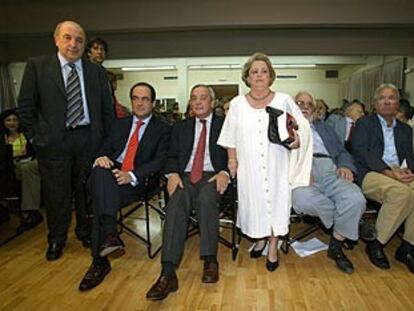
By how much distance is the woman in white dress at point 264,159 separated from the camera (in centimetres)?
245

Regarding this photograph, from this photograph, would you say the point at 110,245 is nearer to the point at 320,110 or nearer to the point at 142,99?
the point at 142,99

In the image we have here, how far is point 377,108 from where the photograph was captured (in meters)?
2.94

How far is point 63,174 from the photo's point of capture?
8.86ft

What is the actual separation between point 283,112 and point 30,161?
8.79 ft

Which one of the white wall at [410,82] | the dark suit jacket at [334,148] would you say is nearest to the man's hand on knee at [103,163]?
the dark suit jacket at [334,148]

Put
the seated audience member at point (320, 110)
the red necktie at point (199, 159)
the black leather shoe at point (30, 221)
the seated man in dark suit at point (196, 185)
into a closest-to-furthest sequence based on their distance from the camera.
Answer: the seated man in dark suit at point (196, 185) < the red necktie at point (199, 159) < the seated audience member at point (320, 110) < the black leather shoe at point (30, 221)

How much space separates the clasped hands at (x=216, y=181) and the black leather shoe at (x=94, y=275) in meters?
0.66

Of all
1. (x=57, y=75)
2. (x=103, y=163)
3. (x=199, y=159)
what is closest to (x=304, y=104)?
(x=199, y=159)

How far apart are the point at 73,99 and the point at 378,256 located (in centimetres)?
246

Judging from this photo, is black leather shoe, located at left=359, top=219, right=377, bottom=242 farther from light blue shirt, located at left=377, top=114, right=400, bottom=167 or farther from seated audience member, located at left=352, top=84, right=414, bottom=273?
light blue shirt, located at left=377, top=114, right=400, bottom=167

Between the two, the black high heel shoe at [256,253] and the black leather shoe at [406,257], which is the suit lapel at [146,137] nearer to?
the black high heel shoe at [256,253]

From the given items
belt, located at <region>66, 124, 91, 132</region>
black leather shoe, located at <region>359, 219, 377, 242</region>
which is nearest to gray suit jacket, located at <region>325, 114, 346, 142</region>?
black leather shoe, located at <region>359, 219, 377, 242</region>

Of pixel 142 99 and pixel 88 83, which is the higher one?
pixel 88 83

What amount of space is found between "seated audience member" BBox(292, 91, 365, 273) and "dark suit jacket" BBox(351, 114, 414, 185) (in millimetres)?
88
